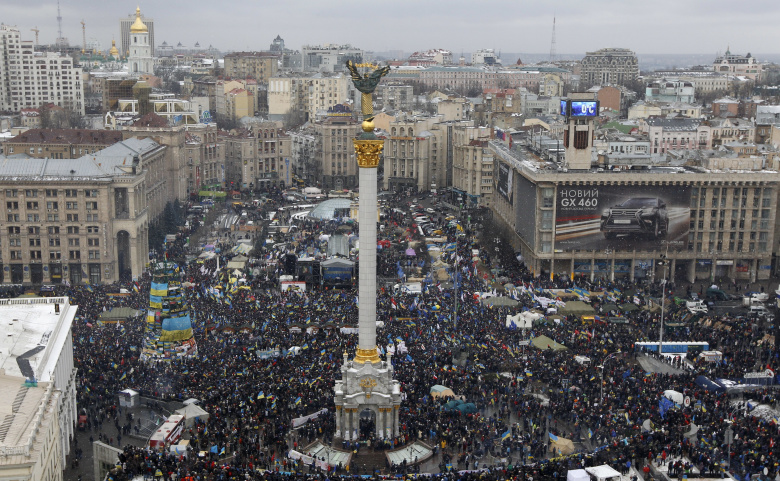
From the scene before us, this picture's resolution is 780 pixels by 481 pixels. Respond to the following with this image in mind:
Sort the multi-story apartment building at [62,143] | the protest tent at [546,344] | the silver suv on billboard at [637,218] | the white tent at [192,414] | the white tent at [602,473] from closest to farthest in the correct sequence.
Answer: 1. the white tent at [602,473]
2. the white tent at [192,414]
3. the protest tent at [546,344]
4. the silver suv on billboard at [637,218]
5. the multi-story apartment building at [62,143]

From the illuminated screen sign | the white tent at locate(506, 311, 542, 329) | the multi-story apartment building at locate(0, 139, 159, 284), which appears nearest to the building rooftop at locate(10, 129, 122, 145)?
the multi-story apartment building at locate(0, 139, 159, 284)

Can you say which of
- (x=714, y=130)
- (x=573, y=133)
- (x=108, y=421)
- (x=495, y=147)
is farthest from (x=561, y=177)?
(x=714, y=130)

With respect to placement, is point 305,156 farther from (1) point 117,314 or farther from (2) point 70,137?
(1) point 117,314

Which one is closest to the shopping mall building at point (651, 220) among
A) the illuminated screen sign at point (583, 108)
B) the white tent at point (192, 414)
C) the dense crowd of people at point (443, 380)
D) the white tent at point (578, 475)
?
the illuminated screen sign at point (583, 108)

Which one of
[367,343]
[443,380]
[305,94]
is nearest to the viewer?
[367,343]

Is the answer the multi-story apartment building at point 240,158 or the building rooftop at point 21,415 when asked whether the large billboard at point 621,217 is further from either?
the multi-story apartment building at point 240,158

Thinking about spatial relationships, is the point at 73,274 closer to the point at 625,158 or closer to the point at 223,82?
the point at 625,158

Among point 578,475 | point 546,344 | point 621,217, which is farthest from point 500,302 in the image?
point 578,475
